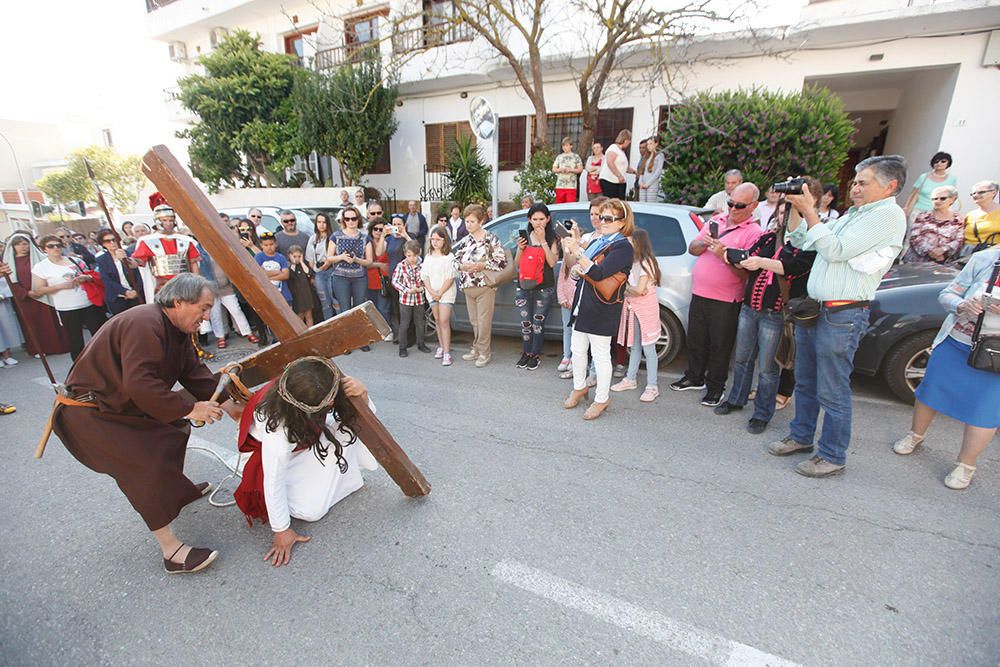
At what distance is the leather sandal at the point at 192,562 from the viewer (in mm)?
2413

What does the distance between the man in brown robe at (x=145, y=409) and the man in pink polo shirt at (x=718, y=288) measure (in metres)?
3.66

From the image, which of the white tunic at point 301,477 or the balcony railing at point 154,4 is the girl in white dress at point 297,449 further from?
the balcony railing at point 154,4

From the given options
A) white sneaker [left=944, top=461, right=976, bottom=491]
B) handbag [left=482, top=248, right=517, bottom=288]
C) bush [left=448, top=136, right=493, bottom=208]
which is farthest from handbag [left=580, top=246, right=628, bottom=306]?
bush [left=448, top=136, right=493, bottom=208]

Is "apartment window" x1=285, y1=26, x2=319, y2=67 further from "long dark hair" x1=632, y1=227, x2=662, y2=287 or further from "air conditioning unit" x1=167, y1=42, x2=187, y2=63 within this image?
"long dark hair" x1=632, y1=227, x2=662, y2=287

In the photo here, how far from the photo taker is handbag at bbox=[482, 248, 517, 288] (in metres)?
5.27

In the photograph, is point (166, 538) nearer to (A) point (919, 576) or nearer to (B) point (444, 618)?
Result: (B) point (444, 618)

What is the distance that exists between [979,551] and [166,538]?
4165 millimetres

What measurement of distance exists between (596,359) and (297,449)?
2473 mm

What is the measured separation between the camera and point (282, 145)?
14.9 m

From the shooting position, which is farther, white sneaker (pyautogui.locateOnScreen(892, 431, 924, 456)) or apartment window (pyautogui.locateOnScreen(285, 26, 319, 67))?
apartment window (pyautogui.locateOnScreen(285, 26, 319, 67))

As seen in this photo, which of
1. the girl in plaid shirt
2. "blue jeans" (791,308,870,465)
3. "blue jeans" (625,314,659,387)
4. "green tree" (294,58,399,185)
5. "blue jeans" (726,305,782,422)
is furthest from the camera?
"green tree" (294,58,399,185)

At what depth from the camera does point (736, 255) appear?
371 centimetres

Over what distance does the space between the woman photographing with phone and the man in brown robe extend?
322cm

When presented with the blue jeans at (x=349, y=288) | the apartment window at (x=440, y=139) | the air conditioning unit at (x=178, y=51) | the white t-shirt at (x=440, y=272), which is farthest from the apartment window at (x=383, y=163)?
the air conditioning unit at (x=178, y=51)
